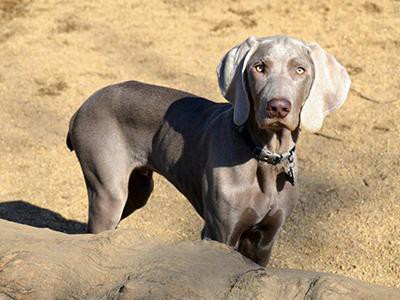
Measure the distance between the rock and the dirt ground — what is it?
85.1 inches

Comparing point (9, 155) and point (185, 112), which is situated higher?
point (185, 112)

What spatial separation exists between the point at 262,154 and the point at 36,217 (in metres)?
2.12

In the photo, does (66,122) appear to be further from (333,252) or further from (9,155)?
(333,252)

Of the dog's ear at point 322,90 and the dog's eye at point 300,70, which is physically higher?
the dog's eye at point 300,70

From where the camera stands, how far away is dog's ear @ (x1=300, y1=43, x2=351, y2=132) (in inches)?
149

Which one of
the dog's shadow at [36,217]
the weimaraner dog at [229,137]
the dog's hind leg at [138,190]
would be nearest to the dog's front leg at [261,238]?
the weimaraner dog at [229,137]

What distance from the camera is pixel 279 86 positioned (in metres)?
3.62

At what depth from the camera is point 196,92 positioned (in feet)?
22.7

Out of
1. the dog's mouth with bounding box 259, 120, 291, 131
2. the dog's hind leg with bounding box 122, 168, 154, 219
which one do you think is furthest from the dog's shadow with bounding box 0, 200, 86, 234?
the dog's mouth with bounding box 259, 120, 291, 131

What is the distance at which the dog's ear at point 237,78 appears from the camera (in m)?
3.81

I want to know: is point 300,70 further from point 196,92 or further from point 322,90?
point 196,92

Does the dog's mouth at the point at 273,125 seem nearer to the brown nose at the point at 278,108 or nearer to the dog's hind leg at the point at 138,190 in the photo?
the brown nose at the point at 278,108

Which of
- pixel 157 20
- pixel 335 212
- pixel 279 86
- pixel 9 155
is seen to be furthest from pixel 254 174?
pixel 157 20

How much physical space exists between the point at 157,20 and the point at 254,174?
183 inches
